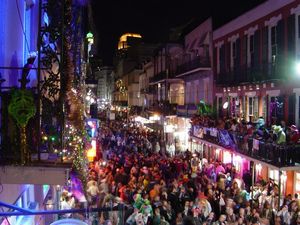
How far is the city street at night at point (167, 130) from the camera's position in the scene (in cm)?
639

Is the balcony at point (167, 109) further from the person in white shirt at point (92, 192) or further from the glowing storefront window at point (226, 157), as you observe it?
the person in white shirt at point (92, 192)

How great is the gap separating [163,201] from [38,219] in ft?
11.1

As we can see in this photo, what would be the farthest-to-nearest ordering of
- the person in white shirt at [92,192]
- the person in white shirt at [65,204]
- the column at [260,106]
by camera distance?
the column at [260,106] → the person in white shirt at [92,192] → the person in white shirt at [65,204]

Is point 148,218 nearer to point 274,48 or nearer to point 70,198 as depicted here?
point 70,198

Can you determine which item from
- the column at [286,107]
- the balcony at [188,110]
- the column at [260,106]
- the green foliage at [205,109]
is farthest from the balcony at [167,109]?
the column at [286,107]

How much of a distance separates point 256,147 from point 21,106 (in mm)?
12078

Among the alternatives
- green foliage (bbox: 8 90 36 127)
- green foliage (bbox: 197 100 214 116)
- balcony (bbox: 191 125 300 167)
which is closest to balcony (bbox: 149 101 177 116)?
green foliage (bbox: 197 100 214 116)

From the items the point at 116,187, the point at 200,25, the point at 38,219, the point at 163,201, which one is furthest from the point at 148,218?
the point at 200,25

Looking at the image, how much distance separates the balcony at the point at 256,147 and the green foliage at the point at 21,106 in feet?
33.8

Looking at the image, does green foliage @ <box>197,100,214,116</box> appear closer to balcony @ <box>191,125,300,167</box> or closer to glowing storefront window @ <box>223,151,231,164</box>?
glowing storefront window @ <box>223,151,231,164</box>

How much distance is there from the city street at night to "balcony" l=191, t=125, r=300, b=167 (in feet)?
0.15

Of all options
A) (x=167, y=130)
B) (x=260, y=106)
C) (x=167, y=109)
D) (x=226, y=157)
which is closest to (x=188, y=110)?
(x=167, y=130)

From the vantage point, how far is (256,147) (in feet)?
54.3

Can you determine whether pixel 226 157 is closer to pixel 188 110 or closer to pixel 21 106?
pixel 188 110
